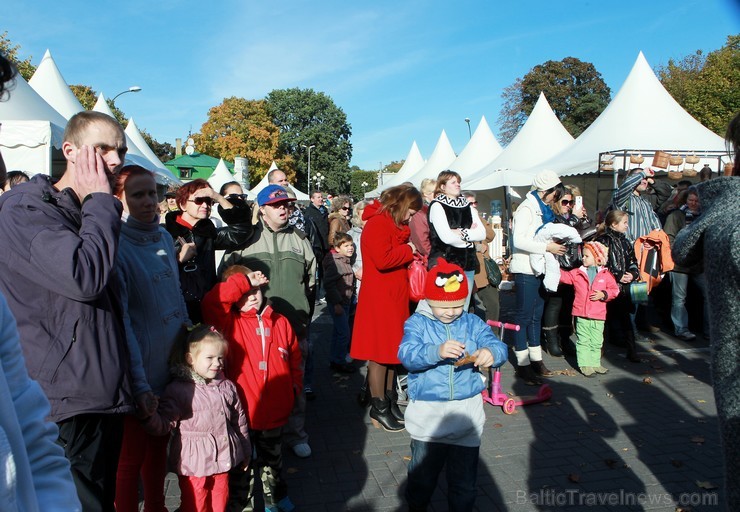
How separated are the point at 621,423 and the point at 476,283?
2.36 meters

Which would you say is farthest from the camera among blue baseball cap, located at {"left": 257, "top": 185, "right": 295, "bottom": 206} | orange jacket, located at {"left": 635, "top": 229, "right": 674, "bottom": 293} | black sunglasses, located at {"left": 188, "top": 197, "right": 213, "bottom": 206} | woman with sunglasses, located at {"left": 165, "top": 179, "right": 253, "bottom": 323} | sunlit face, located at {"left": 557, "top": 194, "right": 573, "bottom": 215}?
orange jacket, located at {"left": 635, "top": 229, "right": 674, "bottom": 293}

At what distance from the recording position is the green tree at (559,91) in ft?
169

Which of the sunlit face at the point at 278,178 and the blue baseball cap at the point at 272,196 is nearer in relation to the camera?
the blue baseball cap at the point at 272,196

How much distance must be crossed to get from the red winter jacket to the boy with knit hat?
794 millimetres

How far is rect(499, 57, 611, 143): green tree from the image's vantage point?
51.7 meters

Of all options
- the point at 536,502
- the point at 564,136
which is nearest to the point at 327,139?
the point at 564,136

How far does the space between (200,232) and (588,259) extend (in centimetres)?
483

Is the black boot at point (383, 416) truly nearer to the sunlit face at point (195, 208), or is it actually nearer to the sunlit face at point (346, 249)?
the sunlit face at point (346, 249)

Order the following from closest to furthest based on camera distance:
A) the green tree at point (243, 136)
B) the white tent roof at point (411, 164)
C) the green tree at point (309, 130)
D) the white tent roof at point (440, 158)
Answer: the white tent roof at point (440, 158) < the white tent roof at point (411, 164) < the green tree at point (243, 136) < the green tree at point (309, 130)

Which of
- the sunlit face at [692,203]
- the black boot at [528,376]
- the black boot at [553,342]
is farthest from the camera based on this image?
the sunlit face at [692,203]

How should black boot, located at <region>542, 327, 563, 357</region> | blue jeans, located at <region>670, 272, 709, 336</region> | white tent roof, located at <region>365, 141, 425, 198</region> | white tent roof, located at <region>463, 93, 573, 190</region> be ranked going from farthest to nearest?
white tent roof, located at <region>365, 141, 425, 198</region> < white tent roof, located at <region>463, 93, 573, 190</region> < blue jeans, located at <region>670, 272, 709, 336</region> < black boot, located at <region>542, 327, 563, 357</region>

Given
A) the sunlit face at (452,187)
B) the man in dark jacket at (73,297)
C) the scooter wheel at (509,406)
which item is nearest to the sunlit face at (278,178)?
the sunlit face at (452,187)

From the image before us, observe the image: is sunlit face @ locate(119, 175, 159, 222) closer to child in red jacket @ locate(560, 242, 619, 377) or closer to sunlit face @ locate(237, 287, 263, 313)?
sunlit face @ locate(237, 287, 263, 313)

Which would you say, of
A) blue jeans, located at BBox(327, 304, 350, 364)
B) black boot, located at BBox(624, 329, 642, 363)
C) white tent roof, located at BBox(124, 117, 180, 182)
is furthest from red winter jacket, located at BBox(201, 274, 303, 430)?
white tent roof, located at BBox(124, 117, 180, 182)
